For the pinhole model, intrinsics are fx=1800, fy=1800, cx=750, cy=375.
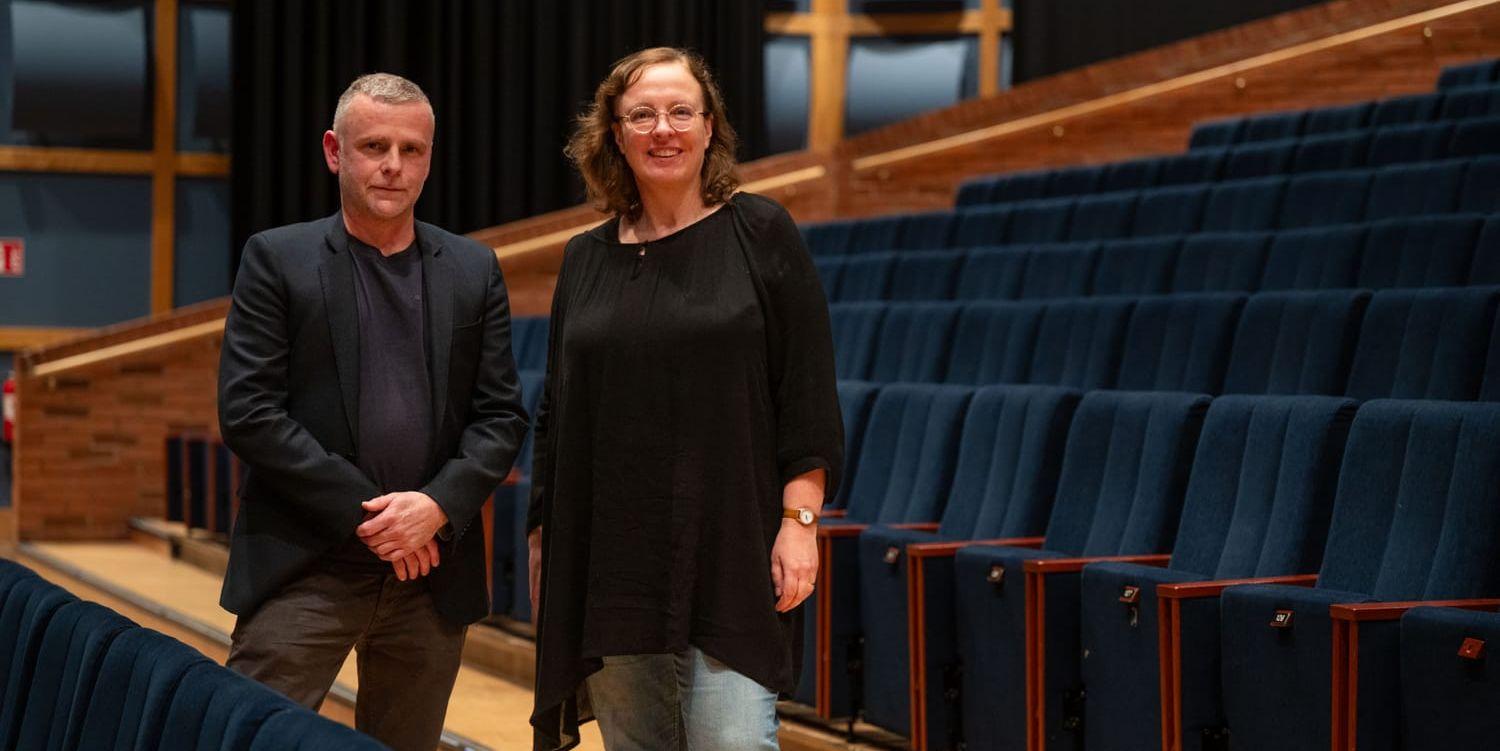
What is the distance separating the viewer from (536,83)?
1.80 metres

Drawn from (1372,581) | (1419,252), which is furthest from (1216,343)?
(1372,581)

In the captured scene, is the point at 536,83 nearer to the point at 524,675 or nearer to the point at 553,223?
the point at 553,223

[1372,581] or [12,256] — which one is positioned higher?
[12,256]

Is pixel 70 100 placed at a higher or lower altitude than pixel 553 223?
higher

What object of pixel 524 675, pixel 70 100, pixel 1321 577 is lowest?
pixel 524 675

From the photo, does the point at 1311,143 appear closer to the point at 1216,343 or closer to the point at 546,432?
the point at 1216,343

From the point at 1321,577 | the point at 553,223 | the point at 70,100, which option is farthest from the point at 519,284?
the point at 1321,577

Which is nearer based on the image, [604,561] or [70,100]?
[604,561]

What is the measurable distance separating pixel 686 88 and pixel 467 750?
377mm

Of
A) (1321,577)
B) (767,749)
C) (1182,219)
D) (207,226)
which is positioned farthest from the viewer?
(207,226)

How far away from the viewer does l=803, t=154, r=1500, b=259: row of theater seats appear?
95cm

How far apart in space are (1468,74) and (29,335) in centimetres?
124

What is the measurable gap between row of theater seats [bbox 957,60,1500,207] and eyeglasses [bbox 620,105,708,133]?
2.36 feet

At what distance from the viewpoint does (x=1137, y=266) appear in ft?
3.25
